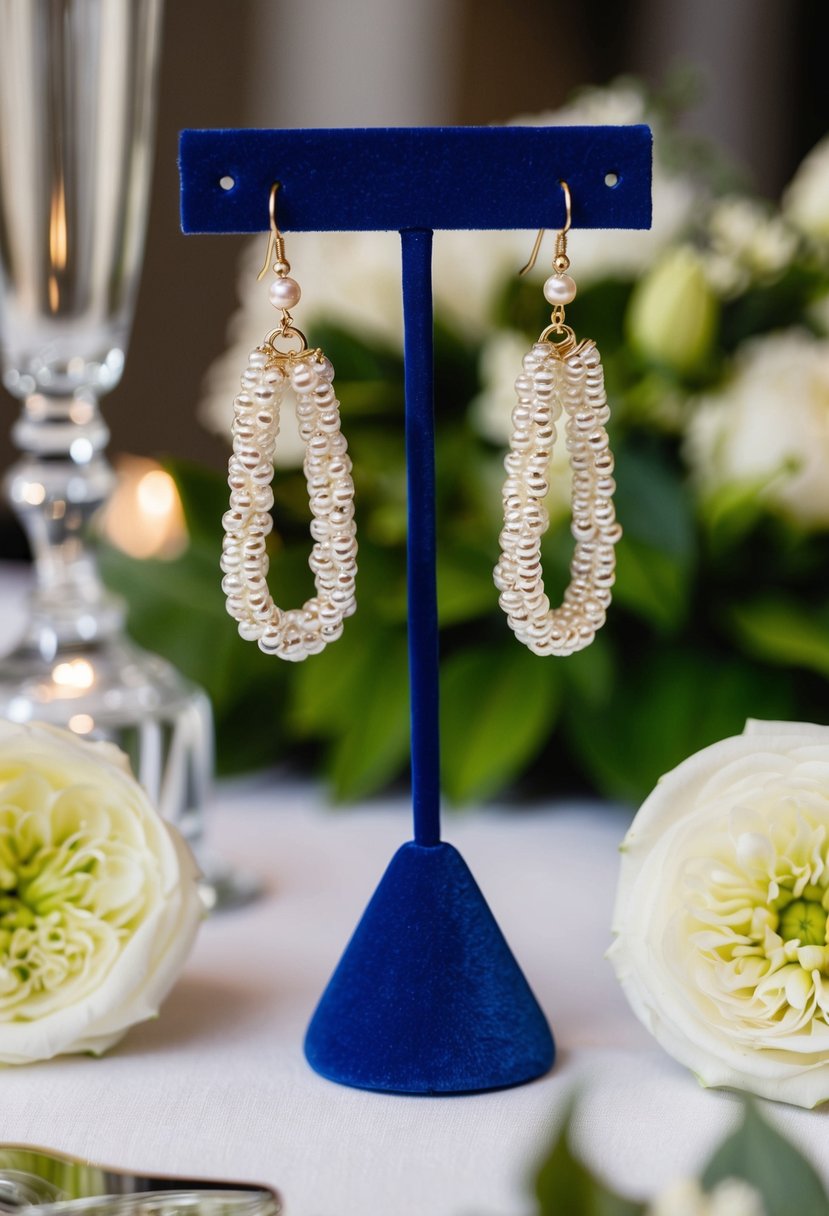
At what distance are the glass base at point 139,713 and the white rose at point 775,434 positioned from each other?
0.26 metres

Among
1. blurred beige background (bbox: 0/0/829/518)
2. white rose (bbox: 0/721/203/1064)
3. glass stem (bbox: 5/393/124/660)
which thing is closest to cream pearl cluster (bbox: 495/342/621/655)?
white rose (bbox: 0/721/203/1064)

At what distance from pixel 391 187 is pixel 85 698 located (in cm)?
26

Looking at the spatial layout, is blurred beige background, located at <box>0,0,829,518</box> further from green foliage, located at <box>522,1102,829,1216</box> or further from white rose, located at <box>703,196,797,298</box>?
green foliage, located at <box>522,1102,829,1216</box>

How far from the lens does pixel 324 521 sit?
411 millimetres

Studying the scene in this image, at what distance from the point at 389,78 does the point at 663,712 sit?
0.98m

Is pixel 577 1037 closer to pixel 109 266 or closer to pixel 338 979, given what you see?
pixel 338 979

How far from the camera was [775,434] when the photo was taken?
2.15 ft

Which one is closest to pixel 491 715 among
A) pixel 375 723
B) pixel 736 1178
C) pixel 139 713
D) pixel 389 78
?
pixel 375 723

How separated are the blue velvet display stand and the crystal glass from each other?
18 cm

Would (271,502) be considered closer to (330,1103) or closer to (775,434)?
(330,1103)

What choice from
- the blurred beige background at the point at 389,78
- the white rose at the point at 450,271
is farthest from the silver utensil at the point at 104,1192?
the blurred beige background at the point at 389,78

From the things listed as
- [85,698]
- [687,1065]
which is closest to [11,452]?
[85,698]

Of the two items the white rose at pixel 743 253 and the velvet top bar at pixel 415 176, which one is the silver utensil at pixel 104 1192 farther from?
the white rose at pixel 743 253

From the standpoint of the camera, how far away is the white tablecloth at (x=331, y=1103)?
372 mm
